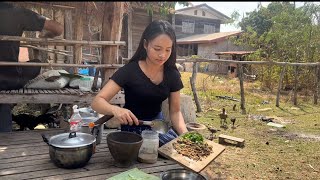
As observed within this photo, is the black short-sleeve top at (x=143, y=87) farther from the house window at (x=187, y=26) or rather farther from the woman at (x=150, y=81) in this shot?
the house window at (x=187, y=26)

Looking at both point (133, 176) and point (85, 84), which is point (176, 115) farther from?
point (85, 84)

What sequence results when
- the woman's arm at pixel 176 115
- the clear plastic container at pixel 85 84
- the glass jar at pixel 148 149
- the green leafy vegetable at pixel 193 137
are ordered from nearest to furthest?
the glass jar at pixel 148 149 → the green leafy vegetable at pixel 193 137 → the woman's arm at pixel 176 115 → the clear plastic container at pixel 85 84

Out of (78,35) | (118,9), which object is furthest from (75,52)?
(118,9)

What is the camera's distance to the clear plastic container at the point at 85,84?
4.54 metres

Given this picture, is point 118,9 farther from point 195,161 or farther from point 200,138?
point 195,161

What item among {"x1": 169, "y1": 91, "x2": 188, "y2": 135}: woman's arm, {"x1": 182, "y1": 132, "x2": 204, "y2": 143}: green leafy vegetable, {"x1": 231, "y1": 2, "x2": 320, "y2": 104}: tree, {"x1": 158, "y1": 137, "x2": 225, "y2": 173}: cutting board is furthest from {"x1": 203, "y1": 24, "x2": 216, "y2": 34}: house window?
{"x1": 158, "y1": 137, "x2": 225, "y2": 173}: cutting board

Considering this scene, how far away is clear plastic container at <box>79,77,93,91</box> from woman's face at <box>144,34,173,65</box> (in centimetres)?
203

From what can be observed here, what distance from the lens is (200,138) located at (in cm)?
291

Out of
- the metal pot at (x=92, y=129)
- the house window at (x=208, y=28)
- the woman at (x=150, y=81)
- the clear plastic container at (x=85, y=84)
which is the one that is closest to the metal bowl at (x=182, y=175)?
the woman at (x=150, y=81)

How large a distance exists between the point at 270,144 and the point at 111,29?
423 cm

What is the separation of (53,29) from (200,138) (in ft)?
8.59

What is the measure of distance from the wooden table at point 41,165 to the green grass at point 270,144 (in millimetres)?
1933

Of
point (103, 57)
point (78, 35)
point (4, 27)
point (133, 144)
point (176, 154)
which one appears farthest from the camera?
point (78, 35)

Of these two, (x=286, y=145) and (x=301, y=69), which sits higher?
(x=301, y=69)
